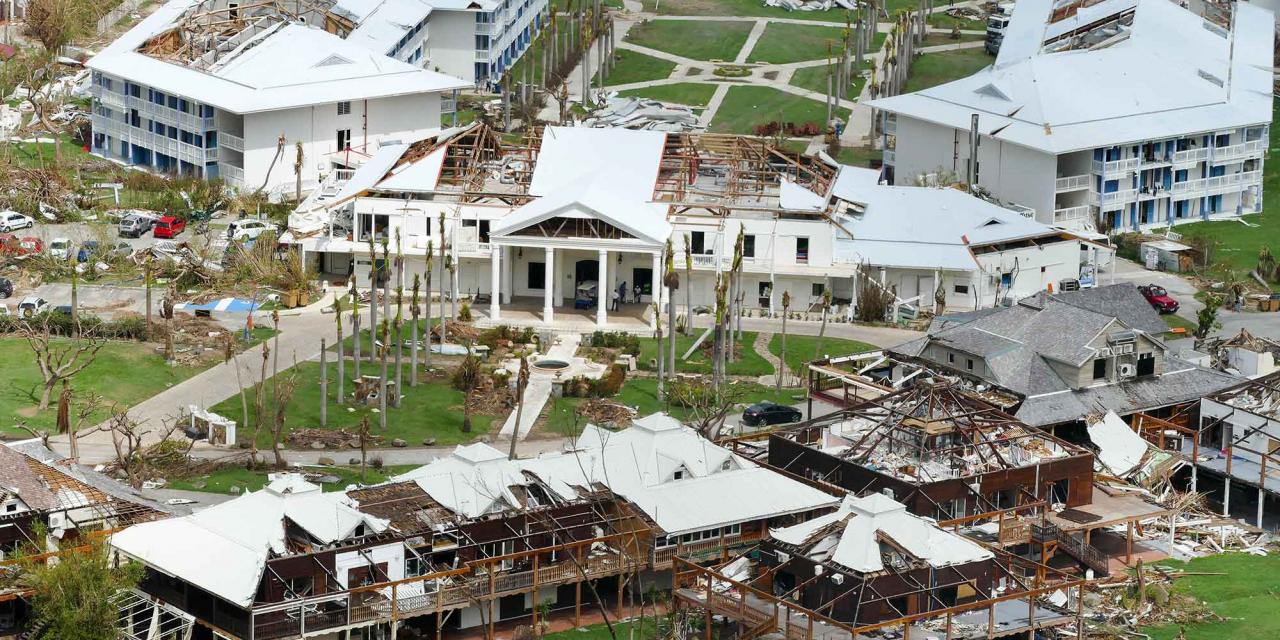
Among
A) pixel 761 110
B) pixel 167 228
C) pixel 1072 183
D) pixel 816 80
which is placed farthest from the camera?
pixel 816 80

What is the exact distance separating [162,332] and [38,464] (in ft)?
86.1

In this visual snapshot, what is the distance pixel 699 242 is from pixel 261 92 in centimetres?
2889

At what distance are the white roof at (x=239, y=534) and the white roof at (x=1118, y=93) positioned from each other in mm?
62835

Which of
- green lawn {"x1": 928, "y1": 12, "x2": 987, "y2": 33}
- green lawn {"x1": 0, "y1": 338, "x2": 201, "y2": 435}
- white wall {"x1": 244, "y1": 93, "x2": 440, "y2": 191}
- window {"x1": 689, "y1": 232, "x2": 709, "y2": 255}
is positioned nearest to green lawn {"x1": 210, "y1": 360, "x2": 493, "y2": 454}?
green lawn {"x1": 0, "y1": 338, "x2": 201, "y2": 435}

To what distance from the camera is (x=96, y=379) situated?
9838 centimetres

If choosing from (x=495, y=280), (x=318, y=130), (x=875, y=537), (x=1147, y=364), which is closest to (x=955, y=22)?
(x=318, y=130)

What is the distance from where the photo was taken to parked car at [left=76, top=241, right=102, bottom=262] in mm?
116750

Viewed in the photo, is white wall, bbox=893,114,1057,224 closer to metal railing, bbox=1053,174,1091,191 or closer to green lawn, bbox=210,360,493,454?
metal railing, bbox=1053,174,1091,191

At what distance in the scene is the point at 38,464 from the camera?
258ft

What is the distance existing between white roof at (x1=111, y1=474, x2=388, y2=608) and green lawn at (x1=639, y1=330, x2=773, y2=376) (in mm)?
29977

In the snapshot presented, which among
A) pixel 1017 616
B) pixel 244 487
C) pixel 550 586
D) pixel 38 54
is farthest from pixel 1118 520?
pixel 38 54

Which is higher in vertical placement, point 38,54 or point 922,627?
point 38,54

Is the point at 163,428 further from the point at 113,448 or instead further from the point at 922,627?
the point at 922,627

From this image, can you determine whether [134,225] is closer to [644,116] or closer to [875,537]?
[644,116]
